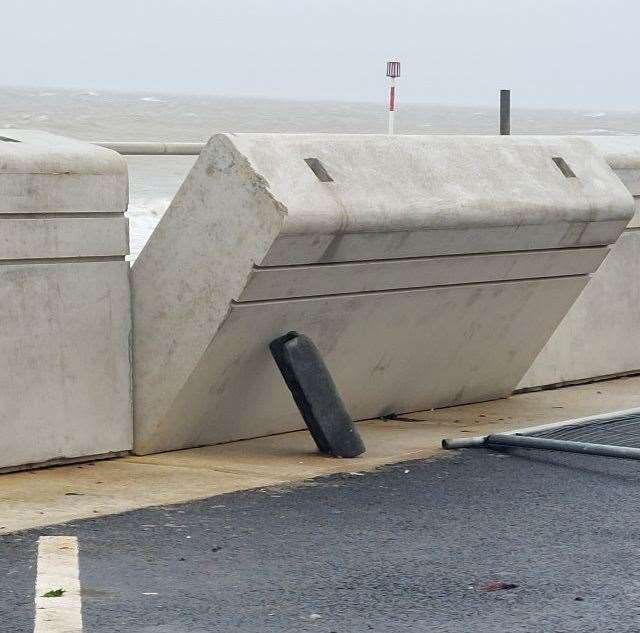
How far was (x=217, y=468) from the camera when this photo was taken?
6156mm

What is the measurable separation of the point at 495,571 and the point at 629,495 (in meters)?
1.35

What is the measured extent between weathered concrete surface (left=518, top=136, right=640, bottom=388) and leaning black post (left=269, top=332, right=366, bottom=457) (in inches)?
87.7

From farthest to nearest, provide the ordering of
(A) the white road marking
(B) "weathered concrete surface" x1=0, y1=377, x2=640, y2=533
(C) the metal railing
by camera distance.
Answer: (C) the metal railing, (B) "weathered concrete surface" x1=0, y1=377, x2=640, y2=533, (A) the white road marking

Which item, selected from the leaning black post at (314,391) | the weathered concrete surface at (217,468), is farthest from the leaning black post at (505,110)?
the leaning black post at (314,391)

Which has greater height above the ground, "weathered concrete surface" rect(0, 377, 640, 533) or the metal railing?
the metal railing

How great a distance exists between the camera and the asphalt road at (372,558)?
4117mm

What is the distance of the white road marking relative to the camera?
13.1ft

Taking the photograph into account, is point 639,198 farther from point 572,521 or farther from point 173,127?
point 173,127

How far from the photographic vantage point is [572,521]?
5355 millimetres

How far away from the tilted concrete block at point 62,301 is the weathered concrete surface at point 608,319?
297 cm

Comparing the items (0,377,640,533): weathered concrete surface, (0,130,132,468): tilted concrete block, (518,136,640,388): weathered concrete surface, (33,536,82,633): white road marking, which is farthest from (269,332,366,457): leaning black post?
(518,136,640,388): weathered concrete surface

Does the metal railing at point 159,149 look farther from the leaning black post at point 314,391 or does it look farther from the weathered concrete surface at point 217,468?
the leaning black post at point 314,391

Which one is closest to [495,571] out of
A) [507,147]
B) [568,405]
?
[507,147]

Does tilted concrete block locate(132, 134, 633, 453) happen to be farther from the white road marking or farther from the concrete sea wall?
the white road marking
